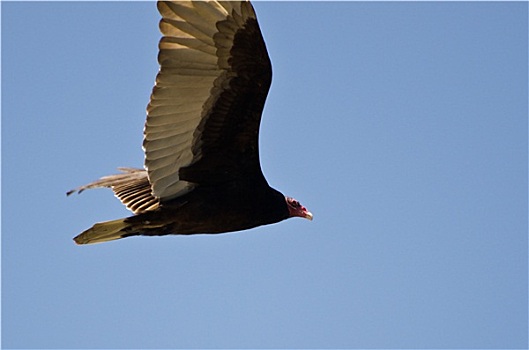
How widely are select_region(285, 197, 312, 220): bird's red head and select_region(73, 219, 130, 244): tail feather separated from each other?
155 cm

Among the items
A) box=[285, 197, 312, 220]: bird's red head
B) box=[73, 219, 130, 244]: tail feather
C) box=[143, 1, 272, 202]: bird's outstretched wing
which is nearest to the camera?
box=[143, 1, 272, 202]: bird's outstretched wing

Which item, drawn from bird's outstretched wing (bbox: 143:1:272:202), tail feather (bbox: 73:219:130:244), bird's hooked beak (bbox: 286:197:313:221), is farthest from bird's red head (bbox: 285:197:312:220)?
tail feather (bbox: 73:219:130:244)

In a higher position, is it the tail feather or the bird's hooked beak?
the bird's hooked beak

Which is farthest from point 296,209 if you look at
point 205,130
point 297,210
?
point 205,130

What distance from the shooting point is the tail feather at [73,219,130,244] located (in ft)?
32.1

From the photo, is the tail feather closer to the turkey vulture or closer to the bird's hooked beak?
the turkey vulture

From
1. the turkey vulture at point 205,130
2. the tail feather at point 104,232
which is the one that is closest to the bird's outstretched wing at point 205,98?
the turkey vulture at point 205,130

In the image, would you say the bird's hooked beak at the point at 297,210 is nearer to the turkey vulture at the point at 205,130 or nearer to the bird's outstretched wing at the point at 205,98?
the turkey vulture at the point at 205,130

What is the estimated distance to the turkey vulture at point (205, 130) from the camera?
9.30m

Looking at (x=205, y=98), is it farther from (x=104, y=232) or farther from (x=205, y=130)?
(x=104, y=232)

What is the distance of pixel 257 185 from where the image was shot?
33.0ft

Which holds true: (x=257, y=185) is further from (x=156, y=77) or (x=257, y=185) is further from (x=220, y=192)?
(x=156, y=77)

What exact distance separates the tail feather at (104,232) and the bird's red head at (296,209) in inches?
60.9

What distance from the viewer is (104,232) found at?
388 inches
